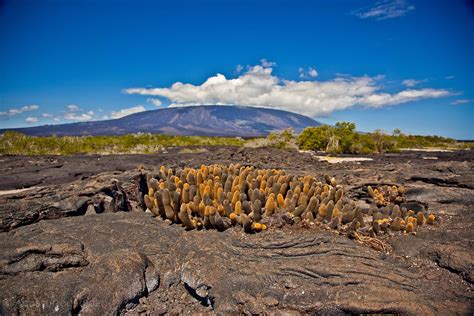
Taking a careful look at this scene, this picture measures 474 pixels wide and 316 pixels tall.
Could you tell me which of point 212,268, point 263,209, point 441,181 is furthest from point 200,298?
point 441,181

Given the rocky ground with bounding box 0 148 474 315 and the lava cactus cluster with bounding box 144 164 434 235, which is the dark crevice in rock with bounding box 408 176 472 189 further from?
the rocky ground with bounding box 0 148 474 315

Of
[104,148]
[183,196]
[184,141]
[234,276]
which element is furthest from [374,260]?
[184,141]

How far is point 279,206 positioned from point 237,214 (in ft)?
2.88

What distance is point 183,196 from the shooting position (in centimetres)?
640

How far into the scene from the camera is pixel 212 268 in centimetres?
438

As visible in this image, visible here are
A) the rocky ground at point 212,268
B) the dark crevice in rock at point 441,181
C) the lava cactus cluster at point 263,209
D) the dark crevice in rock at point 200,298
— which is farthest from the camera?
the dark crevice in rock at point 441,181

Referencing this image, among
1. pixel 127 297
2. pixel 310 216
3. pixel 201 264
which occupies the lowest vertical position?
pixel 127 297

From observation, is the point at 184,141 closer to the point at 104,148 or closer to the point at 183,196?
the point at 104,148

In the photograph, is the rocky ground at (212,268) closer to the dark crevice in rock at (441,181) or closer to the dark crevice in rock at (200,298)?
the dark crevice in rock at (200,298)

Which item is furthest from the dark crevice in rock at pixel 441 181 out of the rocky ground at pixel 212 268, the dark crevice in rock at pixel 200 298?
the dark crevice in rock at pixel 200 298

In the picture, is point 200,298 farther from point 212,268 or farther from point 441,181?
point 441,181

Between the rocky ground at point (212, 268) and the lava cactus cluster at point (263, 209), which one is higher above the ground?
the lava cactus cluster at point (263, 209)

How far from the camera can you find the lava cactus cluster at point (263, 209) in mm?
5602

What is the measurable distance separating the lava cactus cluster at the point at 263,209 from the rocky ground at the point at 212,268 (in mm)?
257
